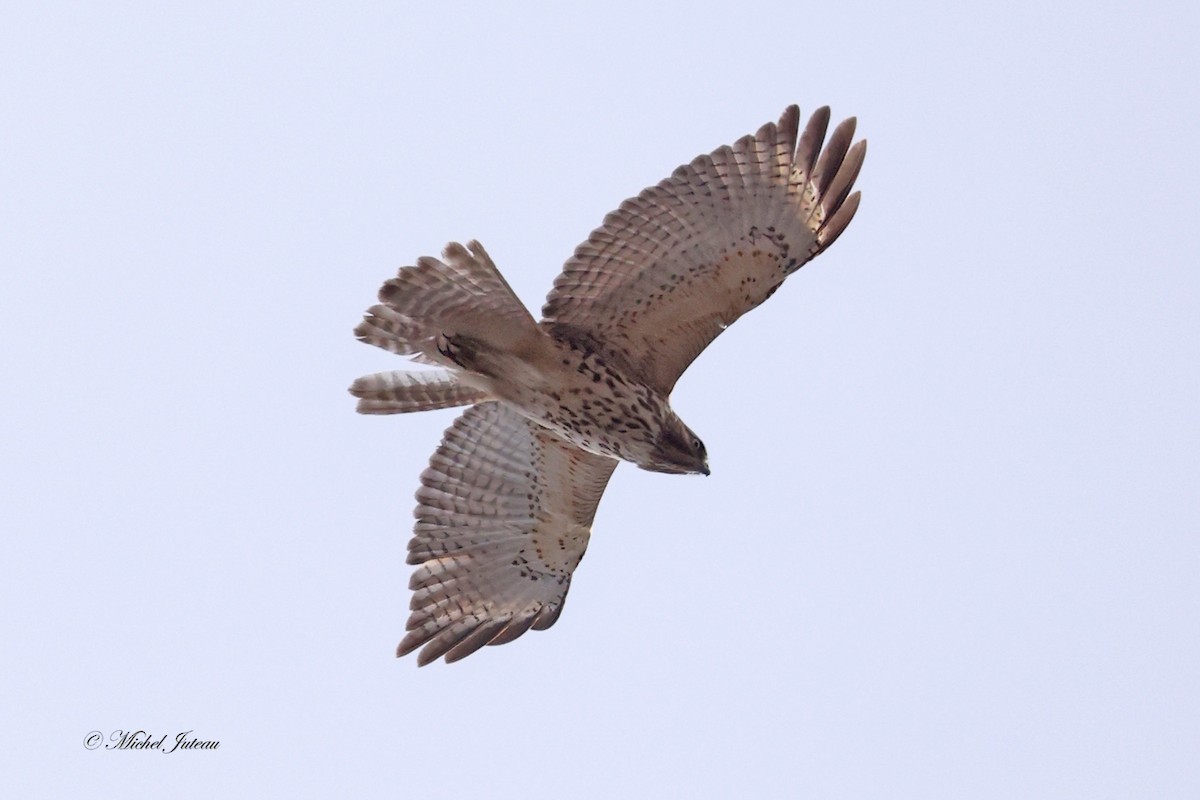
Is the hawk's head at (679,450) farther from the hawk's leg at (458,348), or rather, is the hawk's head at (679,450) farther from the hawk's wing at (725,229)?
the hawk's leg at (458,348)

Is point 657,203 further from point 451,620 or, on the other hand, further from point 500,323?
point 451,620

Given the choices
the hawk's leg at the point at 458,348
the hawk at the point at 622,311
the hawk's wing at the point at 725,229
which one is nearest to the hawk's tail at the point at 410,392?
the hawk at the point at 622,311

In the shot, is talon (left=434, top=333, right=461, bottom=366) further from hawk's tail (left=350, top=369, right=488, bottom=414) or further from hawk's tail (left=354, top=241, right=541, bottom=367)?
hawk's tail (left=350, top=369, right=488, bottom=414)

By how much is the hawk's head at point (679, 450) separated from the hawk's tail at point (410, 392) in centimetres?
137

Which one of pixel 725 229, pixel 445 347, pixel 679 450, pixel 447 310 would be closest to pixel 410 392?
pixel 445 347

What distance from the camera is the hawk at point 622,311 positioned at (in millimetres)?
10680

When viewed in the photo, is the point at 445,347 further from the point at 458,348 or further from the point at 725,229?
the point at 725,229

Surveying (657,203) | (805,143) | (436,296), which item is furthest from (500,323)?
(805,143)

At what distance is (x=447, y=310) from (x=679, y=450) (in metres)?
1.73

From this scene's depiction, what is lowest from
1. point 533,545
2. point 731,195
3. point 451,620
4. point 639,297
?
point 451,620

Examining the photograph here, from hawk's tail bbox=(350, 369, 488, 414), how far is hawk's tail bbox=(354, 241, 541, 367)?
37cm

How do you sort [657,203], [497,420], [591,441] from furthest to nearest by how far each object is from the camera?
1. [497,420]
2. [591,441]
3. [657,203]

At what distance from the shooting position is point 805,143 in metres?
10.7

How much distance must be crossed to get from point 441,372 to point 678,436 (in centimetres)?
179
